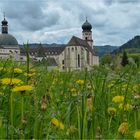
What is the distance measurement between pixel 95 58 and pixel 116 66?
13159cm

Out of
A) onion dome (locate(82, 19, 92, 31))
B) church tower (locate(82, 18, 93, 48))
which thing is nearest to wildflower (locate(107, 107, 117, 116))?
church tower (locate(82, 18, 93, 48))

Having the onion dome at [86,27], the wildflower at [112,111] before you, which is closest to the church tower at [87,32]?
the onion dome at [86,27]

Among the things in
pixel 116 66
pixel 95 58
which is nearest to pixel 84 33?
pixel 95 58

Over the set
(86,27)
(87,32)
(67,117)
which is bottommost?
(67,117)

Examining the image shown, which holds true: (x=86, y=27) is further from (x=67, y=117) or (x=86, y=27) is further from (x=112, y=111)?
(x=67, y=117)

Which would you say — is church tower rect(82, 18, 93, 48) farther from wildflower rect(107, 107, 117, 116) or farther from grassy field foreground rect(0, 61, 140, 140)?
wildflower rect(107, 107, 117, 116)

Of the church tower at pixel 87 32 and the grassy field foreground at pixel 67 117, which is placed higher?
the church tower at pixel 87 32

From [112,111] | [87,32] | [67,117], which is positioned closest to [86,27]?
[87,32]

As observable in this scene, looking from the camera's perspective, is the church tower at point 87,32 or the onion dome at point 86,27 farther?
the onion dome at point 86,27

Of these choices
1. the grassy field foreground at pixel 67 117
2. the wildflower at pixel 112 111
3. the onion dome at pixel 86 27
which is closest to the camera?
the grassy field foreground at pixel 67 117

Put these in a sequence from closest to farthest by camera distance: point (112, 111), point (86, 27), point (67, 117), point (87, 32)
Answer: point (67, 117), point (112, 111), point (86, 27), point (87, 32)

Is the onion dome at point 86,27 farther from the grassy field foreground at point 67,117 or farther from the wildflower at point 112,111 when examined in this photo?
the wildflower at point 112,111

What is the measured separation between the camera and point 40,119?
134 centimetres

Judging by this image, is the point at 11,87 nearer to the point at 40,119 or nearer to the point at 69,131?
the point at 40,119
